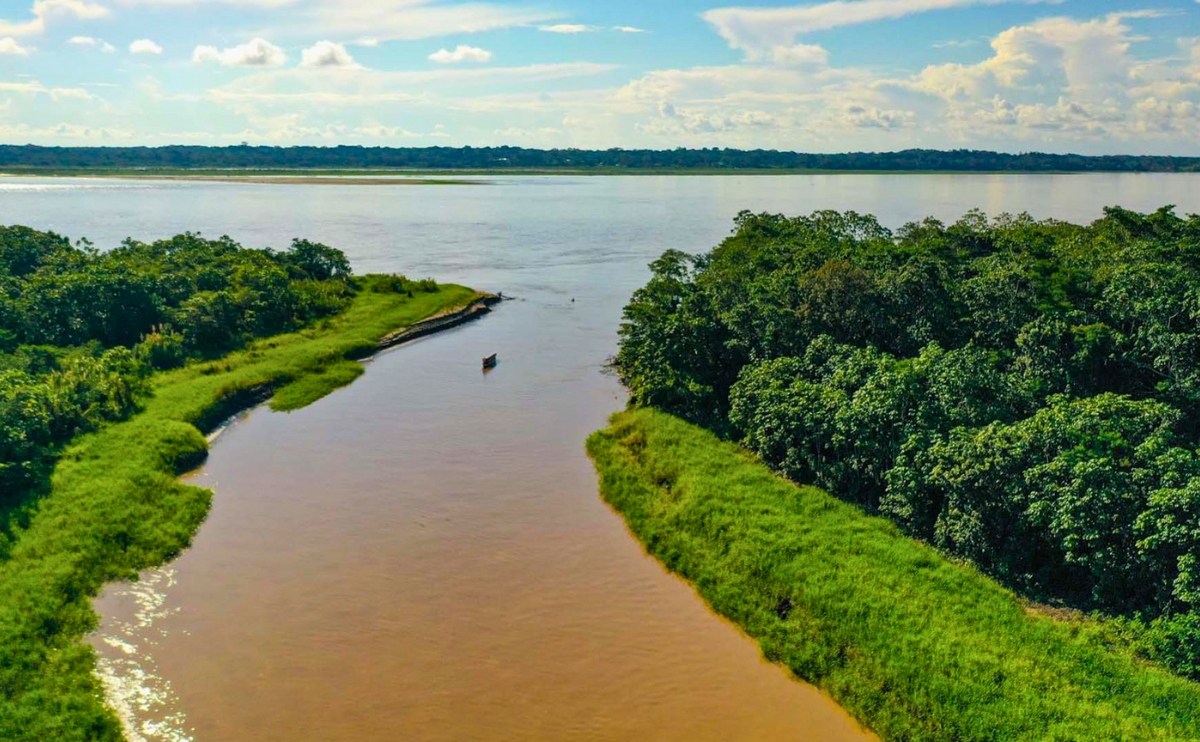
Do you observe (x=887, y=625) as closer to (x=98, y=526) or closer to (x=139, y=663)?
(x=139, y=663)

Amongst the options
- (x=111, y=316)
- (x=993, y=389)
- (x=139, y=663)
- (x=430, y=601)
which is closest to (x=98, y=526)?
(x=139, y=663)

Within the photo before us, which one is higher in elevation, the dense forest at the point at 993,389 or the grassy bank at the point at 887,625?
the dense forest at the point at 993,389

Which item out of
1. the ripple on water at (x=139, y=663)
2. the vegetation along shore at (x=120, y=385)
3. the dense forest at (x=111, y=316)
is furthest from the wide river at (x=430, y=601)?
the dense forest at (x=111, y=316)

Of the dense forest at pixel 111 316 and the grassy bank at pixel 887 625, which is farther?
the dense forest at pixel 111 316

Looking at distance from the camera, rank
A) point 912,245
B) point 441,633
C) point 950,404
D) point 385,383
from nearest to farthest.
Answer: point 441,633, point 950,404, point 912,245, point 385,383

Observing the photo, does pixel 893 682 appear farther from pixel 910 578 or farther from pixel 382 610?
pixel 382 610

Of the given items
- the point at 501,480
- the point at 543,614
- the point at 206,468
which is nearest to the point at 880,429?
the point at 543,614

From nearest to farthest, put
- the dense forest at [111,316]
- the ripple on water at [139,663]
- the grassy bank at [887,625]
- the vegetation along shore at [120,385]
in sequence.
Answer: the grassy bank at [887,625], the ripple on water at [139,663], the vegetation along shore at [120,385], the dense forest at [111,316]

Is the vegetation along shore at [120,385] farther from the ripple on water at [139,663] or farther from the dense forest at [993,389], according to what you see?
the dense forest at [993,389]
